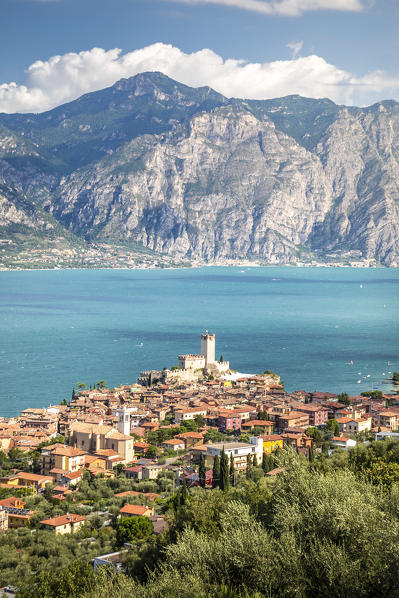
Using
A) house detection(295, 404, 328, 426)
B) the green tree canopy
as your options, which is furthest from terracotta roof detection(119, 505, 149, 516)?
house detection(295, 404, 328, 426)

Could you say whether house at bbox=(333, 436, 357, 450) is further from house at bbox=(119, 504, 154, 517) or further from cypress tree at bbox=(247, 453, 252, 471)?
house at bbox=(119, 504, 154, 517)

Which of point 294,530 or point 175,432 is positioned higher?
point 294,530

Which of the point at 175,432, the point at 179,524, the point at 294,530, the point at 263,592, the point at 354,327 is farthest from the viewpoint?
the point at 354,327

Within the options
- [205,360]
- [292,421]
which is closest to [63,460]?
[292,421]

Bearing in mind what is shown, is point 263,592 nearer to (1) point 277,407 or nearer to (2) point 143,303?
(1) point 277,407

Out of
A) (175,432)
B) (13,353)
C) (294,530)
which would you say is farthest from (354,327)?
(294,530)

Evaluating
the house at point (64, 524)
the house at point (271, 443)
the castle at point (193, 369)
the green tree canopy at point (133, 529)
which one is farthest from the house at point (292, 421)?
the green tree canopy at point (133, 529)

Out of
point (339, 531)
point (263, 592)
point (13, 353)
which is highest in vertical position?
point (339, 531)

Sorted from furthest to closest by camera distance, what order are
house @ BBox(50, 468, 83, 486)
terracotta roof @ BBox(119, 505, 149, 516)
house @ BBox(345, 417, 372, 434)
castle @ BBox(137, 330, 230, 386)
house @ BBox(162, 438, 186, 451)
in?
1. castle @ BBox(137, 330, 230, 386)
2. house @ BBox(345, 417, 372, 434)
3. house @ BBox(162, 438, 186, 451)
4. house @ BBox(50, 468, 83, 486)
5. terracotta roof @ BBox(119, 505, 149, 516)
